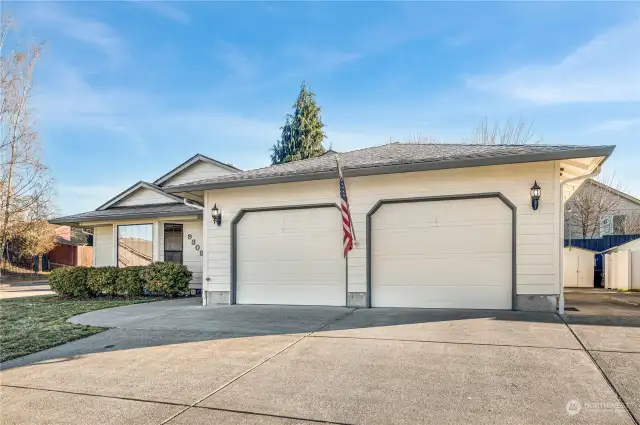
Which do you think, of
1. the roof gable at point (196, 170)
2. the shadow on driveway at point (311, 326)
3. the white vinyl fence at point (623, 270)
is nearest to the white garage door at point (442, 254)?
the shadow on driveway at point (311, 326)

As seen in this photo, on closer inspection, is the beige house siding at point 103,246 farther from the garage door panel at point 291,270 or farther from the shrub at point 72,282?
the garage door panel at point 291,270

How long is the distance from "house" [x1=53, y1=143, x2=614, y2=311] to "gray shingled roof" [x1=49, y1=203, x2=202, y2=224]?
2.43m

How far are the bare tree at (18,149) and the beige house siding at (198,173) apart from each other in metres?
11.2

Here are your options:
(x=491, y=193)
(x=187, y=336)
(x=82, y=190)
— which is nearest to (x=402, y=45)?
(x=491, y=193)

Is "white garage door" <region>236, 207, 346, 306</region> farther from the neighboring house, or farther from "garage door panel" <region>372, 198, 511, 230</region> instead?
the neighboring house

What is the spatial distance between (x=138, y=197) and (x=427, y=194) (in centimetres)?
1074

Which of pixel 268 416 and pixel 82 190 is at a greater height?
pixel 82 190

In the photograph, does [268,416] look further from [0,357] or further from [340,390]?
[0,357]

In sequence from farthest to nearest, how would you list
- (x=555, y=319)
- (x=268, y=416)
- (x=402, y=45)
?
(x=402, y=45) < (x=555, y=319) < (x=268, y=416)

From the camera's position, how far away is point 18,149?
2052cm

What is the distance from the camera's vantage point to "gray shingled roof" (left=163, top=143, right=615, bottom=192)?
21.2 ft

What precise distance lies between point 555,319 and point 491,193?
7.64 ft

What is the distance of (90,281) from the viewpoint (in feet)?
36.6
